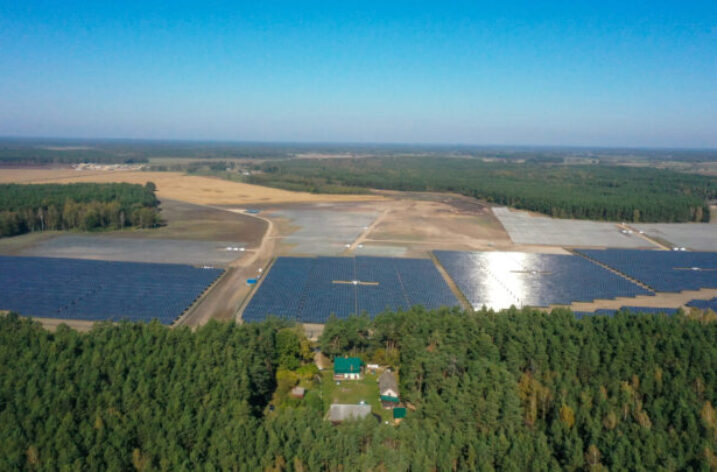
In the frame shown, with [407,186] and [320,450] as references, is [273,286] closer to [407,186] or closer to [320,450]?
[320,450]

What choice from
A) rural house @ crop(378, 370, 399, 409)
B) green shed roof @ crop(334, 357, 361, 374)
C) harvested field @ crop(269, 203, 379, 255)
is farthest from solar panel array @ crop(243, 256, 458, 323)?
harvested field @ crop(269, 203, 379, 255)

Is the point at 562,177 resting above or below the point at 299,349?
above

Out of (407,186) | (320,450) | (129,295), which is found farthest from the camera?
(407,186)

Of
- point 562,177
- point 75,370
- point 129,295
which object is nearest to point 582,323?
point 75,370

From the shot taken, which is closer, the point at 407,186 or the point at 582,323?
the point at 582,323

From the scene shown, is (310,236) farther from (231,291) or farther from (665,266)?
(665,266)

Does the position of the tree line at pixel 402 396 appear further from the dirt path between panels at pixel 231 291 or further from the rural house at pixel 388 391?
the dirt path between panels at pixel 231 291

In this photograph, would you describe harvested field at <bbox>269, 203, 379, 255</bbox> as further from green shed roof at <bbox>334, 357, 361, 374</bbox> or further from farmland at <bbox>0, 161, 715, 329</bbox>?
green shed roof at <bbox>334, 357, 361, 374</bbox>
